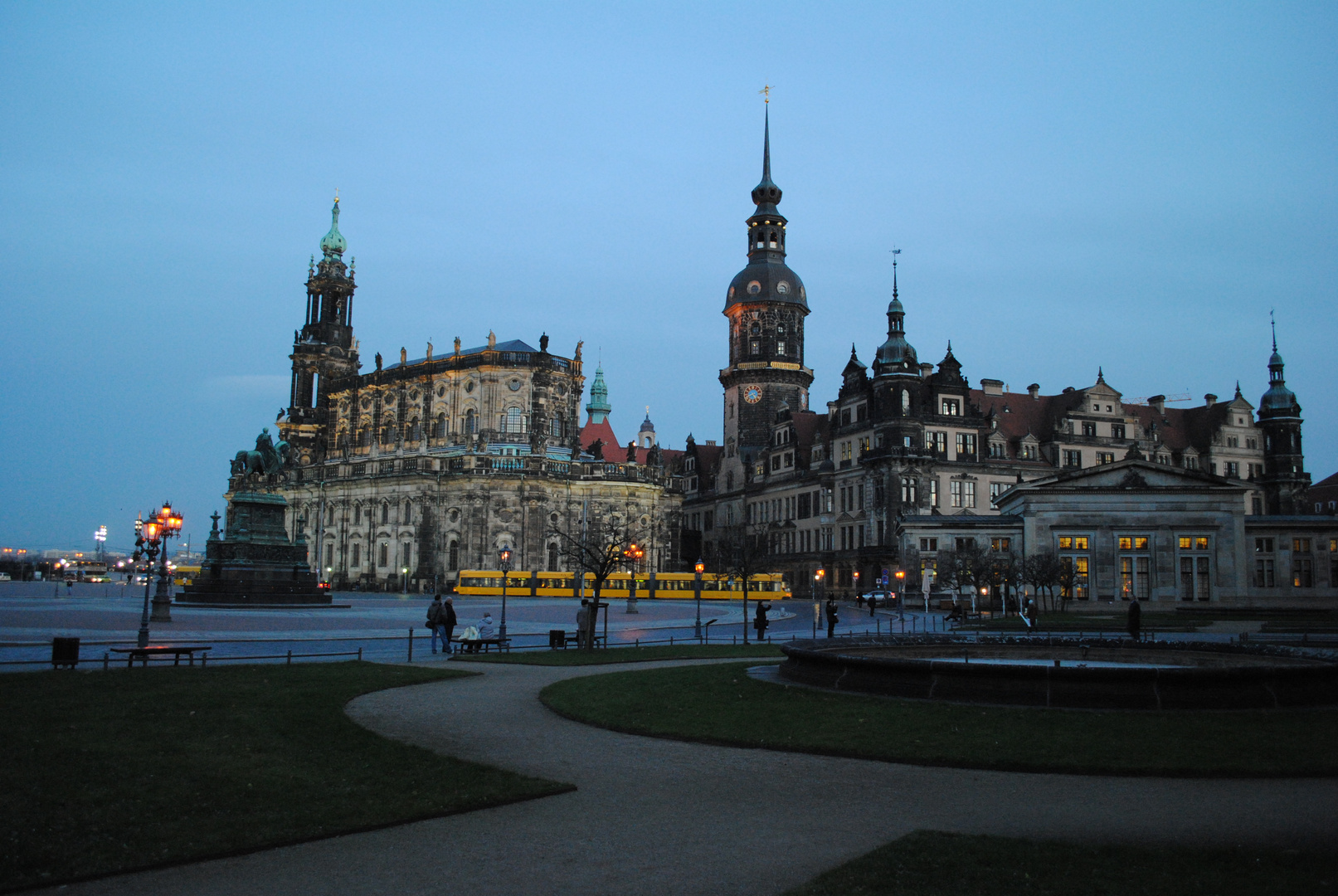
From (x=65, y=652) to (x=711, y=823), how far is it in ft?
58.8

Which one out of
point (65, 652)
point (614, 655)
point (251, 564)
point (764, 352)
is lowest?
point (614, 655)

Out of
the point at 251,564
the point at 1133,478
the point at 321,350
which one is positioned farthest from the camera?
the point at 321,350

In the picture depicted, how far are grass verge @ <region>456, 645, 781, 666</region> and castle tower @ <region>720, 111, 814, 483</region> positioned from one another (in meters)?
75.2

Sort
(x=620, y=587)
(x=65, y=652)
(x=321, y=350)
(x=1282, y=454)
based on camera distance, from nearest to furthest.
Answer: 1. (x=65, y=652)
2. (x=620, y=587)
3. (x=1282, y=454)
4. (x=321, y=350)

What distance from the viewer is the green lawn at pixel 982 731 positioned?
13055 millimetres

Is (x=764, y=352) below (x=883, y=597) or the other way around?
the other way around

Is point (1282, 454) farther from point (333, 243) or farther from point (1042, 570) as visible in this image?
point (333, 243)

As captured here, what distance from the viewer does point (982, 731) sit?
15180mm

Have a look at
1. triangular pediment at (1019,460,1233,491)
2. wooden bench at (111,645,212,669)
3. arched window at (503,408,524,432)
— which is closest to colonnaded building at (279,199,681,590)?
arched window at (503,408,524,432)

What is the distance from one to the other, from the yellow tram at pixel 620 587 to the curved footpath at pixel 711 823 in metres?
68.2

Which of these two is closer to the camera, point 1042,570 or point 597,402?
point 1042,570

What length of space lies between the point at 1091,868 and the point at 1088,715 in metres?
8.07

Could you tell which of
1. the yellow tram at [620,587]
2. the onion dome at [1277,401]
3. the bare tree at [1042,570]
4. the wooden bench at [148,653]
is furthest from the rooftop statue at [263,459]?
the onion dome at [1277,401]

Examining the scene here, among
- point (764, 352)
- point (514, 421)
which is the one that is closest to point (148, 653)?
point (514, 421)
